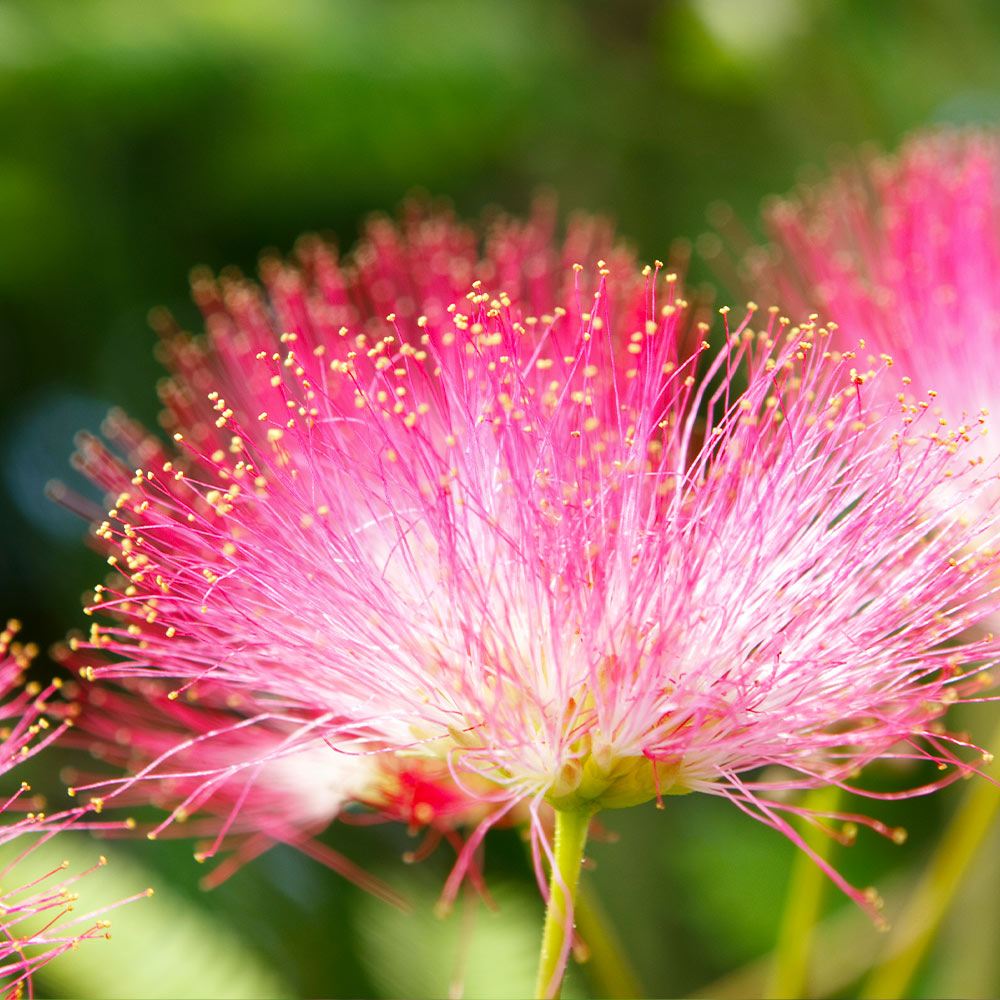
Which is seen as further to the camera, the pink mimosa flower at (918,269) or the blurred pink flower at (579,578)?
the pink mimosa flower at (918,269)

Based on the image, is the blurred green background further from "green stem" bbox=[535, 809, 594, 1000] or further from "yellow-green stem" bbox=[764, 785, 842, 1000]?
"green stem" bbox=[535, 809, 594, 1000]

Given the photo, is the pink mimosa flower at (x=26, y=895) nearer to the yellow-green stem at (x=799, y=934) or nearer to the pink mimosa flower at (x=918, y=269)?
the yellow-green stem at (x=799, y=934)

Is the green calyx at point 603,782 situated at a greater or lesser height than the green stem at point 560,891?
greater

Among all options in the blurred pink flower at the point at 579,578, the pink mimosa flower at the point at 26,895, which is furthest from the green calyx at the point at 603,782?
the pink mimosa flower at the point at 26,895

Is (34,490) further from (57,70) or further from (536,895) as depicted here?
(536,895)

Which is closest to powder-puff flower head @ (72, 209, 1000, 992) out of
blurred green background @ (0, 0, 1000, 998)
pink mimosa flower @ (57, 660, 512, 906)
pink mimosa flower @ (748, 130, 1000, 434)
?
pink mimosa flower @ (57, 660, 512, 906)

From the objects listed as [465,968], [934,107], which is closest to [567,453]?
[465,968]

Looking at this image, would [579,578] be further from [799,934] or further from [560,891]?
[799,934]

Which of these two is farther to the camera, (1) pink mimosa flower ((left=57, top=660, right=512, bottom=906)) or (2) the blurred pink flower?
(1) pink mimosa flower ((left=57, top=660, right=512, bottom=906))
